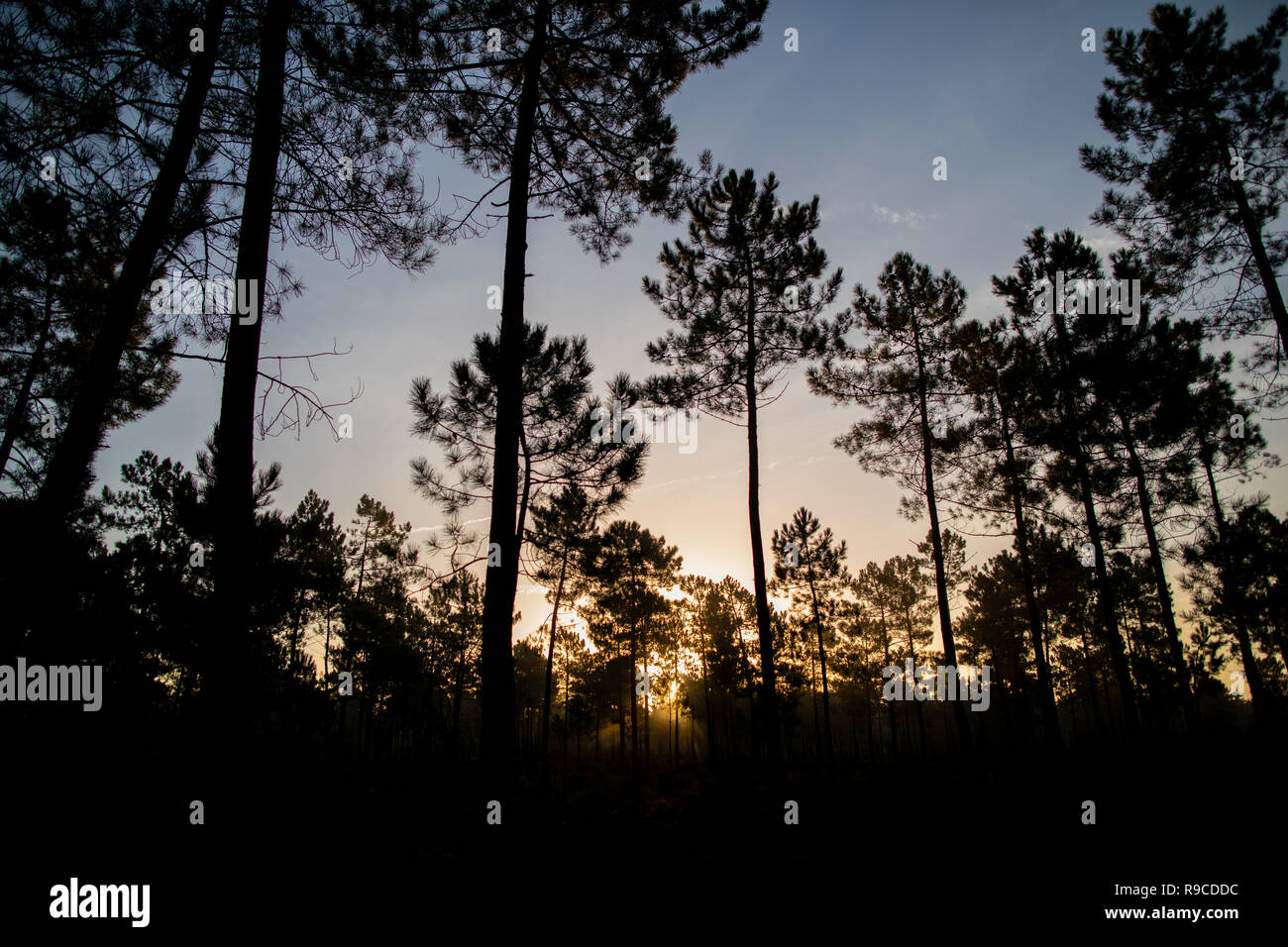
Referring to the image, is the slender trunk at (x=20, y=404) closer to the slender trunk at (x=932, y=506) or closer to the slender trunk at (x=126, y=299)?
the slender trunk at (x=126, y=299)

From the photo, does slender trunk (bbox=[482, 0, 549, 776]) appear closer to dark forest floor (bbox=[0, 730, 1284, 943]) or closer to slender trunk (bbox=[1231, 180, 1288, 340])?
dark forest floor (bbox=[0, 730, 1284, 943])

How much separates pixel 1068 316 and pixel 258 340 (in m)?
18.7

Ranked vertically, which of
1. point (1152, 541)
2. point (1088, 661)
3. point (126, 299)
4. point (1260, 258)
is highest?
point (1260, 258)

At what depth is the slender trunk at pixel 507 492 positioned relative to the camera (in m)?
5.15

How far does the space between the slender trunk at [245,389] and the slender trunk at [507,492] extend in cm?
206

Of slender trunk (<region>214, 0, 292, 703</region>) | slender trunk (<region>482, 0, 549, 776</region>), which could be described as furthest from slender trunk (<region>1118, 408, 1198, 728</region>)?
slender trunk (<region>214, 0, 292, 703</region>)

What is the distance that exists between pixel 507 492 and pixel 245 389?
2471mm

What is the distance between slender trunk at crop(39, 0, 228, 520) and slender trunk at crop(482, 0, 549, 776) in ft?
12.0

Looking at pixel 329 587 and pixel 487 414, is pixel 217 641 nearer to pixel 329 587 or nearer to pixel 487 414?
pixel 487 414

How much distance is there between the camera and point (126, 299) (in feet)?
17.9

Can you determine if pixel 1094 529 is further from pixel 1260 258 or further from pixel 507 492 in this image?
pixel 507 492

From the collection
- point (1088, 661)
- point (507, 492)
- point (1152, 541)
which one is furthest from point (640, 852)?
point (1088, 661)

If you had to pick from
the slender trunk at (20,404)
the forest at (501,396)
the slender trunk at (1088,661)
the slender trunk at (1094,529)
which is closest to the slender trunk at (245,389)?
the forest at (501,396)

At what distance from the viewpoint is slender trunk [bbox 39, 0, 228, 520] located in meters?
4.98
